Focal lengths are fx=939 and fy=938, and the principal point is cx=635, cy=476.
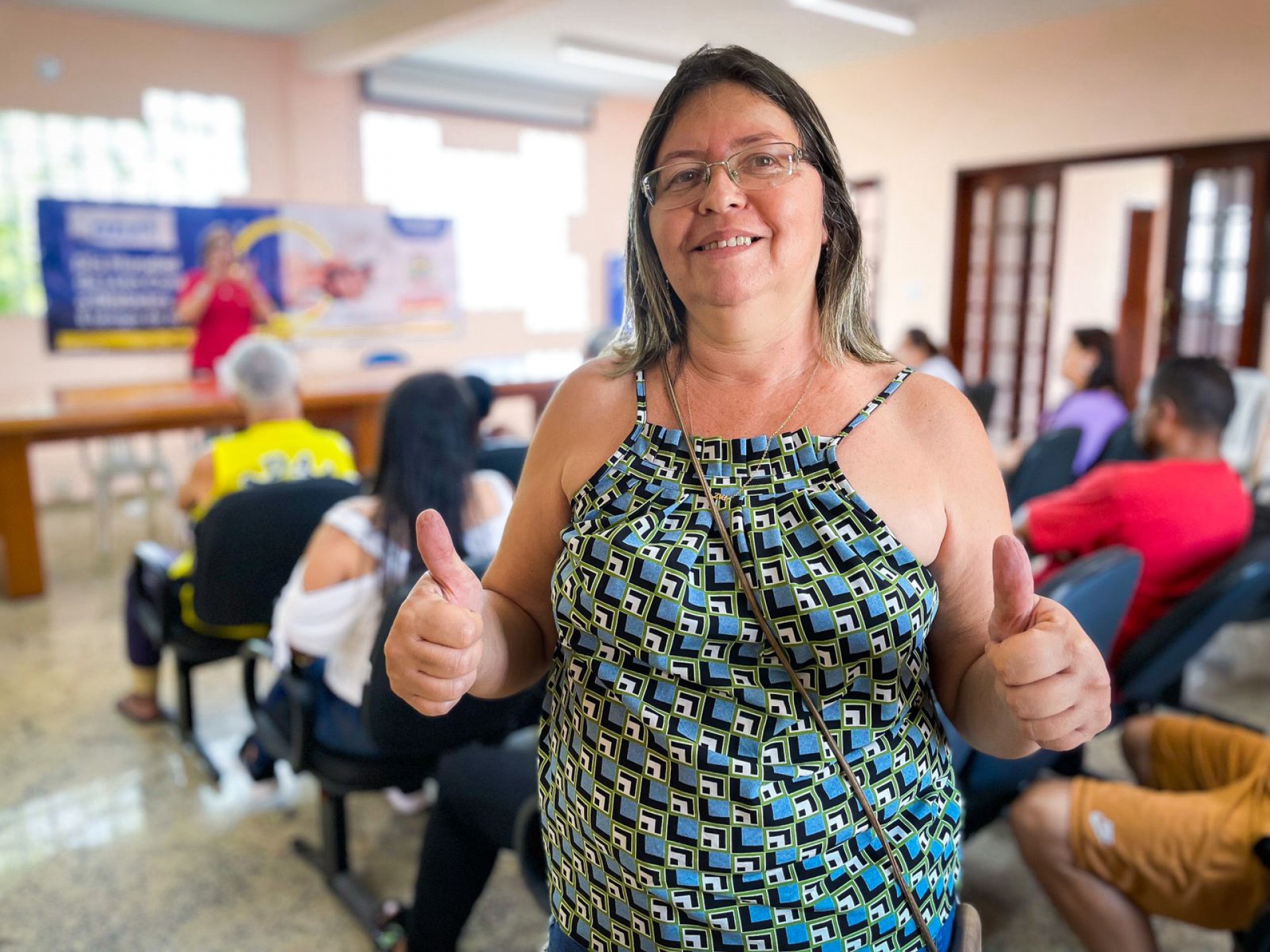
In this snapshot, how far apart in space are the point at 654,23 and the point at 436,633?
6.83 metres

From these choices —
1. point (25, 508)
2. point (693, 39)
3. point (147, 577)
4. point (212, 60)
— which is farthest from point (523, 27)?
point (147, 577)

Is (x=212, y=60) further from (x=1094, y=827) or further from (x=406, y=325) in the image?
(x=1094, y=827)

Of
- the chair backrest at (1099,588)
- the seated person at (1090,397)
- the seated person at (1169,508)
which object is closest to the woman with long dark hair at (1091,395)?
the seated person at (1090,397)

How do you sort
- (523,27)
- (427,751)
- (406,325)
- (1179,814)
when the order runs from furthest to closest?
1. (406,325)
2. (523,27)
3. (427,751)
4. (1179,814)

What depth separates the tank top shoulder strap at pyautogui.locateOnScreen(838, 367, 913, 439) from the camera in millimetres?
926

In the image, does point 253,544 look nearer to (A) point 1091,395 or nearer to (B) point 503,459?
(B) point 503,459

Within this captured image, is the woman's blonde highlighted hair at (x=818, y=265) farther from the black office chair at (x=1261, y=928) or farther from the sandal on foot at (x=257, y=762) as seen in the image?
the sandal on foot at (x=257, y=762)

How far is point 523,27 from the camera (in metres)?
6.85

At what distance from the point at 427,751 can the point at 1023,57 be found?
7.32 metres

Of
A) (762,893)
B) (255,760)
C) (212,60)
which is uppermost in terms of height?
(212,60)

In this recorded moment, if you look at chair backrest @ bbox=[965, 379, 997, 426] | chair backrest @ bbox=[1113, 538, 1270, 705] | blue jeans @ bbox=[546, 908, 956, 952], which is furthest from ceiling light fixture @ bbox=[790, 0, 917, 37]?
blue jeans @ bbox=[546, 908, 956, 952]

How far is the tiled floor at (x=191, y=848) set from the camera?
6.42 feet

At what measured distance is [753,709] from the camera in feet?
2.84

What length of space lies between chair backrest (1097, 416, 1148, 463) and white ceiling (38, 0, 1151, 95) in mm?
3932
